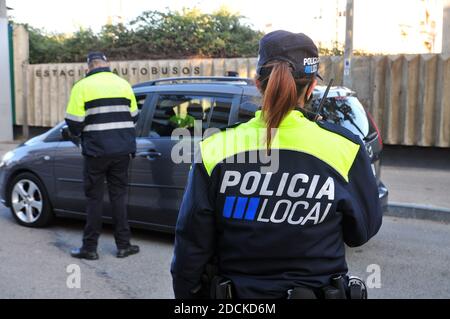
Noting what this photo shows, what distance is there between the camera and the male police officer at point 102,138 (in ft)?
17.4

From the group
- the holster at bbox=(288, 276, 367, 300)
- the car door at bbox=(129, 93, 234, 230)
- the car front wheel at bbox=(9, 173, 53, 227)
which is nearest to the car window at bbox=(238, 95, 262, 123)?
the car door at bbox=(129, 93, 234, 230)

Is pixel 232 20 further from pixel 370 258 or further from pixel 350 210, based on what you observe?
pixel 350 210

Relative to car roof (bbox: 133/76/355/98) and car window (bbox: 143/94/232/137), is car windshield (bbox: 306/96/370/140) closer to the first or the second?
car roof (bbox: 133/76/355/98)

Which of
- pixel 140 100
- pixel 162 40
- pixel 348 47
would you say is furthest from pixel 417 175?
pixel 162 40

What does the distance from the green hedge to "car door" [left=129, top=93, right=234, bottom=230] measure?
7824 millimetres

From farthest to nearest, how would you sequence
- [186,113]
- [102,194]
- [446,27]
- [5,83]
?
[5,83] → [446,27] → [186,113] → [102,194]

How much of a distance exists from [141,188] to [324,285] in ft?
13.0

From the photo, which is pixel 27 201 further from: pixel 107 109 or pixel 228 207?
pixel 228 207

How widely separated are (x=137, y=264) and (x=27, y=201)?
6.42 feet

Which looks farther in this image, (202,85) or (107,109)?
(202,85)

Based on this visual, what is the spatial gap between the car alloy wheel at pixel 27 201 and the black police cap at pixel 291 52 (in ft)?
16.4

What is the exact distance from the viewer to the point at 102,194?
17.9 feet

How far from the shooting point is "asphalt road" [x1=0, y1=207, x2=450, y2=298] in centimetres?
460
